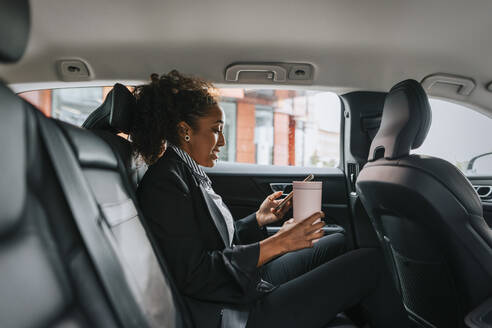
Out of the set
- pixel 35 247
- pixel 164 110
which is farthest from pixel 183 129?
pixel 35 247

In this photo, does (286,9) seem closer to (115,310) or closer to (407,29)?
(407,29)

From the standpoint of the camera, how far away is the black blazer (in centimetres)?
104

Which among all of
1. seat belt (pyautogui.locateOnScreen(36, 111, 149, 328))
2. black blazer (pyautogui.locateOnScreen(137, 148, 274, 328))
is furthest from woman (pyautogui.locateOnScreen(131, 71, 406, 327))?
seat belt (pyautogui.locateOnScreen(36, 111, 149, 328))

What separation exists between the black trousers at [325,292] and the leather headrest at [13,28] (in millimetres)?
833

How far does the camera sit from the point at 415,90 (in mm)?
1178

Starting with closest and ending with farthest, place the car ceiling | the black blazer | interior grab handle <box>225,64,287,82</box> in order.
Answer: the black blazer
the car ceiling
interior grab handle <box>225,64,287,82</box>

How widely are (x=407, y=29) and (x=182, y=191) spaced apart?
1364 millimetres

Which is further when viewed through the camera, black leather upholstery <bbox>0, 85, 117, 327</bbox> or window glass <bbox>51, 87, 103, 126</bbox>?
window glass <bbox>51, 87, 103, 126</bbox>

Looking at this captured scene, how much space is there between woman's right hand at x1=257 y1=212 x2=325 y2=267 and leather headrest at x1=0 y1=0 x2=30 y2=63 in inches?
29.1

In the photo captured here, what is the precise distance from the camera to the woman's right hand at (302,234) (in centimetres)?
105

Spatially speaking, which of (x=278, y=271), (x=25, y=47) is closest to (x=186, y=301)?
(x=278, y=271)

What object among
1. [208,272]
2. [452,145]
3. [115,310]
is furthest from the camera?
[452,145]

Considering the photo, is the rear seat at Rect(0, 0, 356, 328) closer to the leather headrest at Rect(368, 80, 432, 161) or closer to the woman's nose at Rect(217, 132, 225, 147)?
the woman's nose at Rect(217, 132, 225, 147)

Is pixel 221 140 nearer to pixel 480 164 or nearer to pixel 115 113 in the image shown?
pixel 115 113
